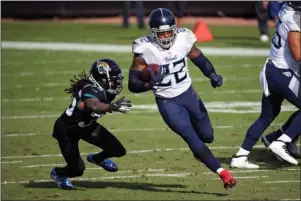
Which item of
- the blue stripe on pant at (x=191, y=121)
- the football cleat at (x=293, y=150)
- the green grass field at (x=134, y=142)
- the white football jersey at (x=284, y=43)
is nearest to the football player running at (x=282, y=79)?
the white football jersey at (x=284, y=43)

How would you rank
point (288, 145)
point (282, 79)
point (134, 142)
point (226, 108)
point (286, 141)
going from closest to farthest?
point (282, 79) < point (286, 141) < point (288, 145) < point (134, 142) < point (226, 108)

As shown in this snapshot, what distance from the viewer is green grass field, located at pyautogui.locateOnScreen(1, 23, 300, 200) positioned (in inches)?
344

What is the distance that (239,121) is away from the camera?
12.6 m

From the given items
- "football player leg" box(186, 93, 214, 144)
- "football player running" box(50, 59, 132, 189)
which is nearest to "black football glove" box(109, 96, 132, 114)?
"football player running" box(50, 59, 132, 189)

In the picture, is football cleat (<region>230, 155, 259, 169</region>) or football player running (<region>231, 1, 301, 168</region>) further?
football cleat (<region>230, 155, 259, 169</region>)

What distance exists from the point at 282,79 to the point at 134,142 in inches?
102

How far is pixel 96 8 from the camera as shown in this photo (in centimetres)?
2652

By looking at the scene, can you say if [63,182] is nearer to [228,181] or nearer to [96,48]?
[228,181]

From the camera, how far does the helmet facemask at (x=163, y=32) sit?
27.5ft

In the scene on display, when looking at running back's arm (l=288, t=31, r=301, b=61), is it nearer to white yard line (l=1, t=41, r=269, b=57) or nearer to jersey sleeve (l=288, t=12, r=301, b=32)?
jersey sleeve (l=288, t=12, r=301, b=32)

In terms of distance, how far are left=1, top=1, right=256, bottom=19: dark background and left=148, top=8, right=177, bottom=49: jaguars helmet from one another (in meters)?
16.9

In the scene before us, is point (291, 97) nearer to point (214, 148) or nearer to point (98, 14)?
point (214, 148)

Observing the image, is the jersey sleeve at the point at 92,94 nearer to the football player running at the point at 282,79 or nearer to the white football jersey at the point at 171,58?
the white football jersey at the point at 171,58

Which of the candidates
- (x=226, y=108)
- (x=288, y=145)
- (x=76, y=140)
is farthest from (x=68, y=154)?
(x=226, y=108)
